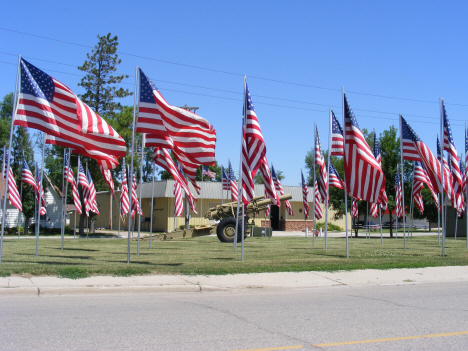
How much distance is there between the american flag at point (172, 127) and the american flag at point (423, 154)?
7.46m

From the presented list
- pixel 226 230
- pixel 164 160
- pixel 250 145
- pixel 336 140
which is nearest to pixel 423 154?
pixel 336 140

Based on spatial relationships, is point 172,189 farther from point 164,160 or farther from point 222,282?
point 222,282

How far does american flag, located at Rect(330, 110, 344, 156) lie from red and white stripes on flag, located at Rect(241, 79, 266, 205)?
441 cm

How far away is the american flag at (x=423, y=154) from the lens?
1603 cm

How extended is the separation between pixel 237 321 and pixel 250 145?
7.12m

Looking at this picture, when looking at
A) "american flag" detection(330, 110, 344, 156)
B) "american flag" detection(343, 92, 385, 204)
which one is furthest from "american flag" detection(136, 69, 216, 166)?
"american flag" detection(330, 110, 344, 156)

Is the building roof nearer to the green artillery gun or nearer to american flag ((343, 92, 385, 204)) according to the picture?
the green artillery gun

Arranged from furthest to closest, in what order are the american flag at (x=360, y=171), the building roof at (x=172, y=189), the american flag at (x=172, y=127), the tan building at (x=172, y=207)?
the tan building at (x=172, y=207)
the building roof at (x=172, y=189)
the american flag at (x=360, y=171)
the american flag at (x=172, y=127)

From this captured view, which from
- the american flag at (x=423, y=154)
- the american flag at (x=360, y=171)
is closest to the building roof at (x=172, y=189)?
the american flag at (x=423, y=154)

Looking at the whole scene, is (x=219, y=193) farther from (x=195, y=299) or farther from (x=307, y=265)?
(x=195, y=299)

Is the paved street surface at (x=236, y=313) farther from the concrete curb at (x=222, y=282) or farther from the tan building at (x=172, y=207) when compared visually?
the tan building at (x=172, y=207)

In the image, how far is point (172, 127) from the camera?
503 inches

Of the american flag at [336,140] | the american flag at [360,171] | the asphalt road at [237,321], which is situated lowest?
the asphalt road at [237,321]

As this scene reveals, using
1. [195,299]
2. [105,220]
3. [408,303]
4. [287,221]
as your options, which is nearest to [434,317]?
[408,303]
